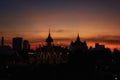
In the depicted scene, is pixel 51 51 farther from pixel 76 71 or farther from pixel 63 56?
pixel 76 71

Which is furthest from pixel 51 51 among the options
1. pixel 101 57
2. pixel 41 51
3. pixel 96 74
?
pixel 96 74

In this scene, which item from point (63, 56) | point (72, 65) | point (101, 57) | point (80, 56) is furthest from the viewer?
point (101, 57)

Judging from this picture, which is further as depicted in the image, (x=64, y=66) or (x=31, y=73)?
(x=64, y=66)

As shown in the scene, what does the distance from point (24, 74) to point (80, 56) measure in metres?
16.0

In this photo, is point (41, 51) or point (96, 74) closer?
point (96, 74)

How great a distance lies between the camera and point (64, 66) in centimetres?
7062

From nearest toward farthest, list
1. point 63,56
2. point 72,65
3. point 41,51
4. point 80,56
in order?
point 72,65 < point 80,56 < point 63,56 < point 41,51

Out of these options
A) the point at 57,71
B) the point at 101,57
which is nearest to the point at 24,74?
the point at 57,71

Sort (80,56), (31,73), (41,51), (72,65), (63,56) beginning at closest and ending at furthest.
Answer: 1. (31,73)
2. (72,65)
3. (80,56)
4. (63,56)
5. (41,51)

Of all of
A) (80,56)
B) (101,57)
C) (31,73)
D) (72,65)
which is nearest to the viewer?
(31,73)

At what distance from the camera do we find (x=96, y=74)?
224ft

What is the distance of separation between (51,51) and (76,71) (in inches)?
1793

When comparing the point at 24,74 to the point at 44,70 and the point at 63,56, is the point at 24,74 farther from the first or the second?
the point at 63,56

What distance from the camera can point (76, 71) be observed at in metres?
65.6
